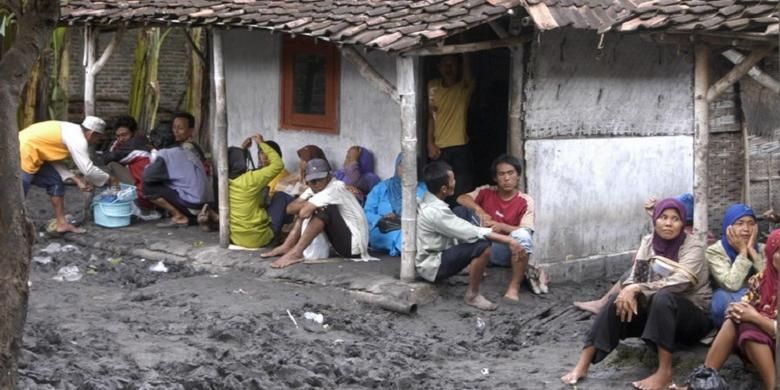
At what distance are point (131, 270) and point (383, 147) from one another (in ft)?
9.37

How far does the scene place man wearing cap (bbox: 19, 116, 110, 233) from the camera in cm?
1252

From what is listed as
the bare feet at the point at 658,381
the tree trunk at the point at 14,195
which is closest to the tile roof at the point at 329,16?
the bare feet at the point at 658,381

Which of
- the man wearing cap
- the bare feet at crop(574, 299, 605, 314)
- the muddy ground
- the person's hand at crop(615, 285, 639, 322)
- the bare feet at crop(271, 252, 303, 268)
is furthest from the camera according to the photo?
the man wearing cap

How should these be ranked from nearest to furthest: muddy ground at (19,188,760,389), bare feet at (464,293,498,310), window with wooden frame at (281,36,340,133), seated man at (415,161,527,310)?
muddy ground at (19,188,760,389) → seated man at (415,161,527,310) → bare feet at (464,293,498,310) → window with wooden frame at (281,36,340,133)

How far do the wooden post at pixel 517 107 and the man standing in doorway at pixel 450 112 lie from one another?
859 millimetres

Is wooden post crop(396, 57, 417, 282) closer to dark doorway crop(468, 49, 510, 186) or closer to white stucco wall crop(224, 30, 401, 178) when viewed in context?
white stucco wall crop(224, 30, 401, 178)

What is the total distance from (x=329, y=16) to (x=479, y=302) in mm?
2952

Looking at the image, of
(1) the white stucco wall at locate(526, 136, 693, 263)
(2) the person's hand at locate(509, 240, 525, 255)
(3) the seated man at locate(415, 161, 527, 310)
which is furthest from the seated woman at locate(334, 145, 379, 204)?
(2) the person's hand at locate(509, 240, 525, 255)

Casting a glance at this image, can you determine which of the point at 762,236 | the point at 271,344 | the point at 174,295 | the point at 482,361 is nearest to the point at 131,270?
the point at 174,295

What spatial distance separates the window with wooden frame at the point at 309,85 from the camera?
12.6 m

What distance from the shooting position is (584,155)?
11070mm

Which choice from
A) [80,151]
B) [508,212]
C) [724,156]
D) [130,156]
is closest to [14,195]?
[508,212]

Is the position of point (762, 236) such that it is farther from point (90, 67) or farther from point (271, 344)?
point (90, 67)

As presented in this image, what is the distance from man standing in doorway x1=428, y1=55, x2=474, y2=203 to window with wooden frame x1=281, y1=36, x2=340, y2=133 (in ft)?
4.58
